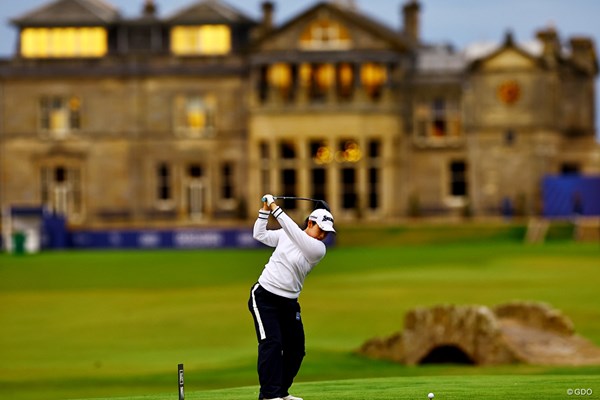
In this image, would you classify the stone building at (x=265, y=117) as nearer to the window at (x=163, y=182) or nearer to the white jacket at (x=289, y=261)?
the window at (x=163, y=182)

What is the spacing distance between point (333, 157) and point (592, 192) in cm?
1372

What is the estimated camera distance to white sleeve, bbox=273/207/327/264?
1614cm

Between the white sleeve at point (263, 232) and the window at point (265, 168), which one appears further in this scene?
the window at point (265, 168)

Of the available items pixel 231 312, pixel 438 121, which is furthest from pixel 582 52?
pixel 231 312

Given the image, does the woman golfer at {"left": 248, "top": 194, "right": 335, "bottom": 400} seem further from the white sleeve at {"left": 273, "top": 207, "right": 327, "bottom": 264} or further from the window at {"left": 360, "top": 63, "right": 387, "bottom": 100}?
the window at {"left": 360, "top": 63, "right": 387, "bottom": 100}

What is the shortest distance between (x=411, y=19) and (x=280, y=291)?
75753 mm

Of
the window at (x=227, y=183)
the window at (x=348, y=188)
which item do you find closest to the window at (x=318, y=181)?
the window at (x=348, y=188)

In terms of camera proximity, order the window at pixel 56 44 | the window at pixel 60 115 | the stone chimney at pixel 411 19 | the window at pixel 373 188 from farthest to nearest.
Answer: the stone chimney at pixel 411 19, the window at pixel 60 115, the window at pixel 56 44, the window at pixel 373 188

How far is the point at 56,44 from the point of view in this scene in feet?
285

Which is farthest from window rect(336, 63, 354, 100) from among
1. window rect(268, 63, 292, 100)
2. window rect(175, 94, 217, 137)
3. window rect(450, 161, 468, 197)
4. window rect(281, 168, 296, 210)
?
window rect(175, 94, 217, 137)

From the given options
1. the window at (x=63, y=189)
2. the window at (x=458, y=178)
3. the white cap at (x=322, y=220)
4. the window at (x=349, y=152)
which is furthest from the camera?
the window at (x=63, y=189)

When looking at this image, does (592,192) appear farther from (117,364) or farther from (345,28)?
(117,364)

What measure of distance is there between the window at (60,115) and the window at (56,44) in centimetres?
249

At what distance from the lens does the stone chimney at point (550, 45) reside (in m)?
84.4
